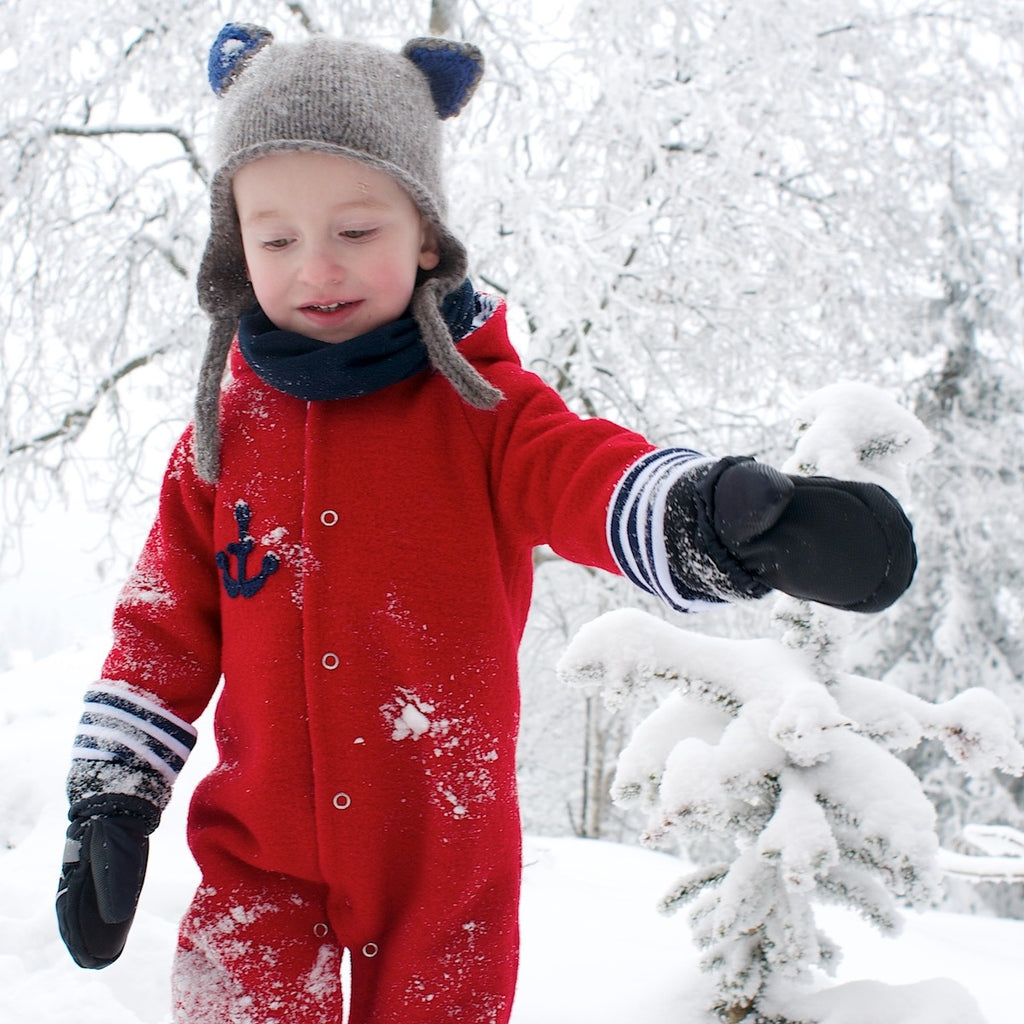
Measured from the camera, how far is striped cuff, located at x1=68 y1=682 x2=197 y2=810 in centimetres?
134

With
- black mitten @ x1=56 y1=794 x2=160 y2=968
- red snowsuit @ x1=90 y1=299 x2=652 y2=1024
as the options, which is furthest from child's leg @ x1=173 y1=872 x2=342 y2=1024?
black mitten @ x1=56 y1=794 x2=160 y2=968

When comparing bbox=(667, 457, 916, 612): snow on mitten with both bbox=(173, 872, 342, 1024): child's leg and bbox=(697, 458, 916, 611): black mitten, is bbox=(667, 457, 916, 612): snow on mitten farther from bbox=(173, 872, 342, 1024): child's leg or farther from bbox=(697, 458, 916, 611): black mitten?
bbox=(173, 872, 342, 1024): child's leg

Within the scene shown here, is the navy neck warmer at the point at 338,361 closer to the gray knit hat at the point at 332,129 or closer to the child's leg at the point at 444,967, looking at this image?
the gray knit hat at the point at 332,129

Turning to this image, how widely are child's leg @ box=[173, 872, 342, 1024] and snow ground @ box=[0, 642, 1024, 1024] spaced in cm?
83

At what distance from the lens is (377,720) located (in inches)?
50.5

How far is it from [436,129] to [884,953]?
2.85 metres

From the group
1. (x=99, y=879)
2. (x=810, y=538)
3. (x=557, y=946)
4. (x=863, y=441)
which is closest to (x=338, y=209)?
(x=810, y=538)

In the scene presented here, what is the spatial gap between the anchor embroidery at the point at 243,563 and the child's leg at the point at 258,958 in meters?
0.43

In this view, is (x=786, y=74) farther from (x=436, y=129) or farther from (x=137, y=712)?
(x=137, y=712)

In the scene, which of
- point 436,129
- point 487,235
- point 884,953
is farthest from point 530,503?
point 487,235

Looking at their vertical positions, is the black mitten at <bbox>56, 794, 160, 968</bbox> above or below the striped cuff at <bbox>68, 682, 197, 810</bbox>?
below

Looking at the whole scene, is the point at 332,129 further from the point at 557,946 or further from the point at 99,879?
the point at 557,946

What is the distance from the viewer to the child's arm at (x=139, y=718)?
129cm

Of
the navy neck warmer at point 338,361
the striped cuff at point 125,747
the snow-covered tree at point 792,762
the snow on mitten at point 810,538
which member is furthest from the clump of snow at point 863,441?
the striped cuff at point 125,747
